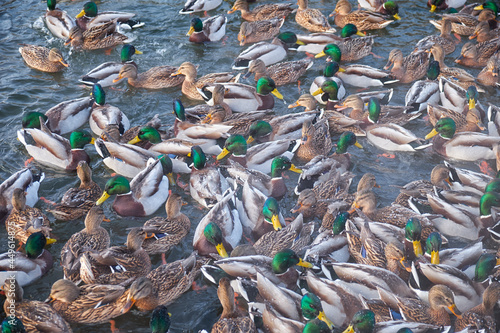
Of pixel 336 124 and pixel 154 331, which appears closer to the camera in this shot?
pixel 154 331

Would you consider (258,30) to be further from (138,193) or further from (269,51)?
(138,193)

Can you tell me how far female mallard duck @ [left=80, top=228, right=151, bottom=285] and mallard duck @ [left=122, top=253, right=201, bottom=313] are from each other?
0.85ft

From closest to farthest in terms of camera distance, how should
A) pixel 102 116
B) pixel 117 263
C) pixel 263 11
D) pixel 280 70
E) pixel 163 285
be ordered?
pixel 163 285
pixel 117 263
pixel 102 116
pixel 280 70
pixel 263 11

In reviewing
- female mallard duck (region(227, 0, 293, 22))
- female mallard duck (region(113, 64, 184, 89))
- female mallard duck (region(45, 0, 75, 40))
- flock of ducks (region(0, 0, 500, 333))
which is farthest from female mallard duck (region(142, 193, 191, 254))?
female mallard duck (region(227, 0, 293, 22))

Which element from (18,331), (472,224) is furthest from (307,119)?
(18,331)

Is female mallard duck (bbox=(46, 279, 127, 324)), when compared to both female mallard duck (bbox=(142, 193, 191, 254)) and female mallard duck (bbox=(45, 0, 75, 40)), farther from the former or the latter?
female mallard duck (bbox=(45, 0, 75, 40))

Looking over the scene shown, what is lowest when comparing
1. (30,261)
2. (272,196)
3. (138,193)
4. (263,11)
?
(272,196)

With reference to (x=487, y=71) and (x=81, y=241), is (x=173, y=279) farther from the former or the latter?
(x=487, y=71)

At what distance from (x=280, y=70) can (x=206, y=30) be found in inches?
85.8

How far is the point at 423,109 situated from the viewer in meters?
9.97

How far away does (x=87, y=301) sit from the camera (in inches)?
245

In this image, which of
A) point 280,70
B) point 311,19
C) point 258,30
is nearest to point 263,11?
point 258,30

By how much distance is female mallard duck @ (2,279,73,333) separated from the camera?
5.98 meters

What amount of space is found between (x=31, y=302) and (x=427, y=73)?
305 inches
